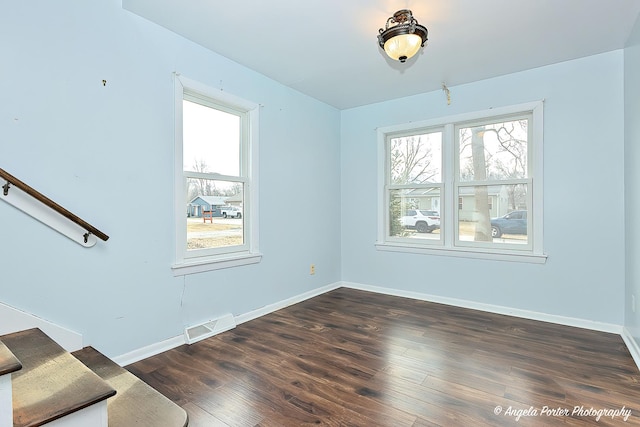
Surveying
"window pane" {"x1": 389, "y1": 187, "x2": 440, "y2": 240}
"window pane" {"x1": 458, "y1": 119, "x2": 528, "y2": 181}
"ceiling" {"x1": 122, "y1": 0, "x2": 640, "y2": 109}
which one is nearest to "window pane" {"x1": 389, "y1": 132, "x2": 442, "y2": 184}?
"window pane" {"x1": 389, "y1": 187, "x2": 440, "y2": 240}

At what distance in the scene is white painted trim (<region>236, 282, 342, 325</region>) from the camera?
3345mm

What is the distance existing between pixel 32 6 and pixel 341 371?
3.09 meters

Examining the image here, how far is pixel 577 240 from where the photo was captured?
3.17 m

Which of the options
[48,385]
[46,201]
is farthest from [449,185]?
[48,385]

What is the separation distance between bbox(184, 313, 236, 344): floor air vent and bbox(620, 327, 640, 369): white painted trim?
3284 millimetres

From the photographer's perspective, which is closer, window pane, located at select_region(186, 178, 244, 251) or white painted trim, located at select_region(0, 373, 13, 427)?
white painted trim, located at select_region(0, 373, 13, 427)

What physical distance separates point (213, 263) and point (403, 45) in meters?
2.41

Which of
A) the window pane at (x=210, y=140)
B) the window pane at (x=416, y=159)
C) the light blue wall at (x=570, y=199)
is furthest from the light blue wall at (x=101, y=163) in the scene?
the light blue wall at (x=570, y=199)

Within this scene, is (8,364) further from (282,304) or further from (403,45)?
(282,304)

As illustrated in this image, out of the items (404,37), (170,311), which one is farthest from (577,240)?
(170,311)

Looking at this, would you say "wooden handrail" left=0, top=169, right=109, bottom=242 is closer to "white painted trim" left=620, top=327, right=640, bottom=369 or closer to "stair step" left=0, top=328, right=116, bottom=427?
"stair step" left=0, top=328, right=116, bottom=427

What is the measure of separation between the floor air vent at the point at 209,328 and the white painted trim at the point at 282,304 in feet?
0.44

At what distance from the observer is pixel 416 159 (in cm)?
428

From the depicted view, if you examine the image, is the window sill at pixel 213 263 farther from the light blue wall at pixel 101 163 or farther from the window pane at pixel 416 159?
the window pane at pixel 416 159
